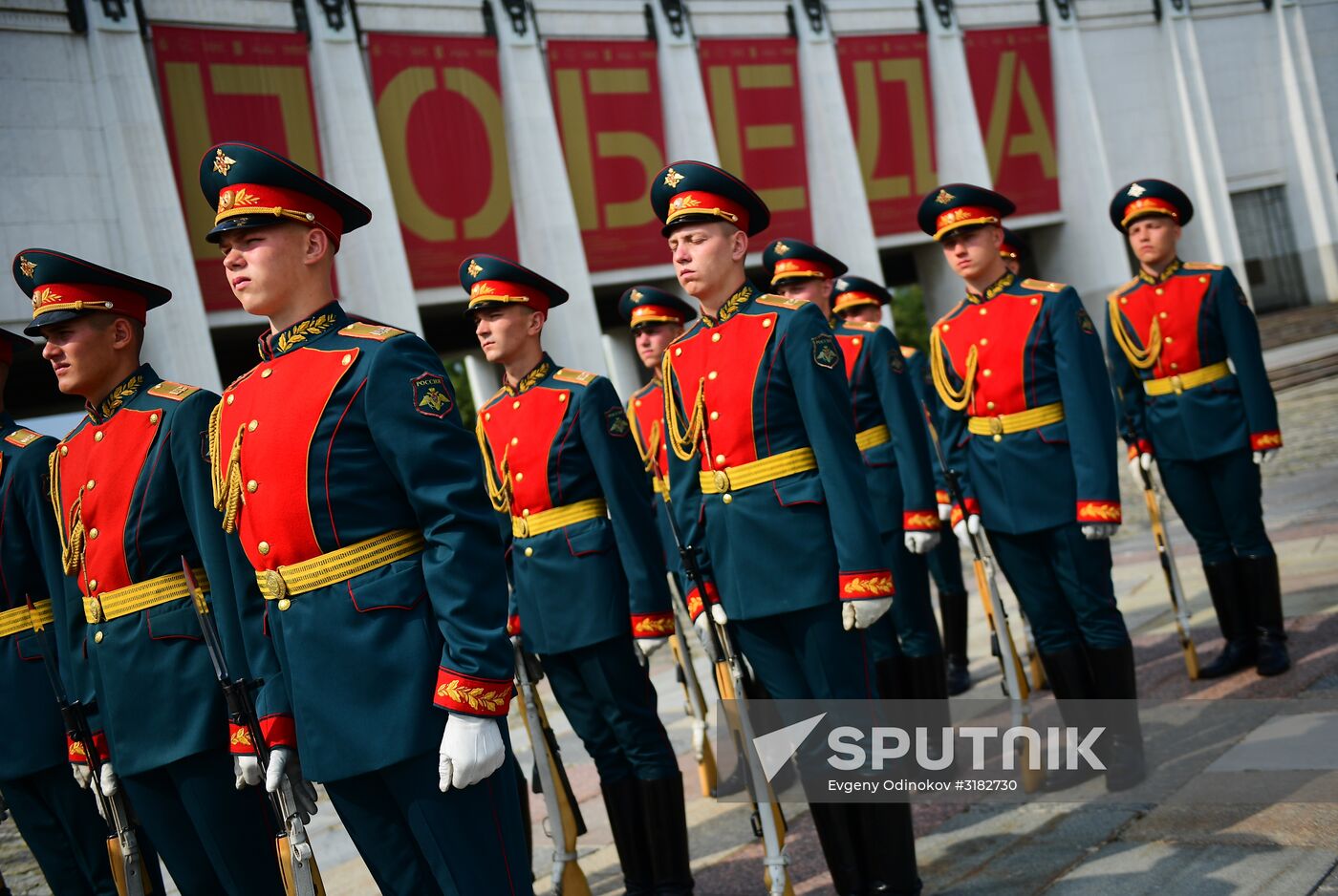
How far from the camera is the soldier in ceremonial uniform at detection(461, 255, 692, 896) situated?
4.07 metres

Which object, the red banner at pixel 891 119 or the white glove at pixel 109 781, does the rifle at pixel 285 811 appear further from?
the red banner at pixel 891 119

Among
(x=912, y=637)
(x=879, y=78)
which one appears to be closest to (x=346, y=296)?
(x=879, y=78)

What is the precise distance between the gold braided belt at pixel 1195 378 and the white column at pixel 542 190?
13.2 metres

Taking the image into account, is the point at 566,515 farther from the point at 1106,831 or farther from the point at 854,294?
the point at 854,294

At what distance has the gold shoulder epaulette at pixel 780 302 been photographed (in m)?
3.56

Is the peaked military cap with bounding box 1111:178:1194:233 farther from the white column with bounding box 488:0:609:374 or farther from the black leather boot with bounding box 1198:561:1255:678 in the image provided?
the white column with bounding box 488:0:609:374

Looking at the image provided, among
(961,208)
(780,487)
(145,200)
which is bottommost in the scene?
(780,487)

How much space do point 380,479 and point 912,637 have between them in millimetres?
3079

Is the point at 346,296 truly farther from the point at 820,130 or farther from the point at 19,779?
the point at 19,779

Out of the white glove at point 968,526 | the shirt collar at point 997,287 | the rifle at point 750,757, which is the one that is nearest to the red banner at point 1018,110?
the shirt collar at point 997,287

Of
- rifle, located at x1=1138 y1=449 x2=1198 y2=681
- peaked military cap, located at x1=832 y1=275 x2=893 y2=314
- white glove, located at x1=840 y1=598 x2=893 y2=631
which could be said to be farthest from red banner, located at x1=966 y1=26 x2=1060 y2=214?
white glove, located at x1=840 y1=598 x2=893 y2=631

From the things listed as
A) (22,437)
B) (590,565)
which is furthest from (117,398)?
(590,565)

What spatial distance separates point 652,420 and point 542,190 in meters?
13.2

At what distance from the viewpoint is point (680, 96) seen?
2003cm
